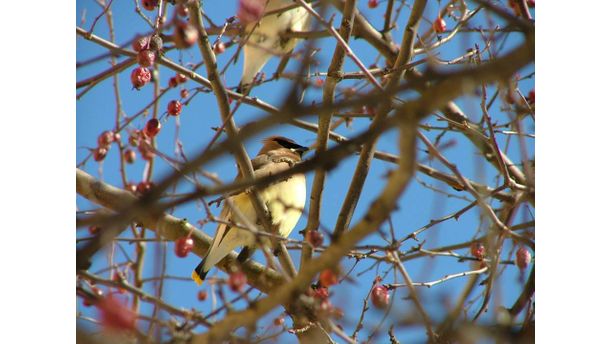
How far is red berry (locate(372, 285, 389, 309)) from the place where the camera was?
1.73m

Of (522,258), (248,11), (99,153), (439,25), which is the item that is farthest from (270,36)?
(522,258)

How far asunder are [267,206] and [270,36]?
530 mm

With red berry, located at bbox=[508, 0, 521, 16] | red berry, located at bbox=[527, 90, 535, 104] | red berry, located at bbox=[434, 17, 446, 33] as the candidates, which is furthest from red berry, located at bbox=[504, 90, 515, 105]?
red berry, located at bbox=[434, 17, 446, 33]

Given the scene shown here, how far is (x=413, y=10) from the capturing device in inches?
84.6

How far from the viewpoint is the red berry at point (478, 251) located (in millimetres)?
1842

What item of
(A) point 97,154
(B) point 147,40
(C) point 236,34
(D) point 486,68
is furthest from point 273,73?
(D) point 486,68

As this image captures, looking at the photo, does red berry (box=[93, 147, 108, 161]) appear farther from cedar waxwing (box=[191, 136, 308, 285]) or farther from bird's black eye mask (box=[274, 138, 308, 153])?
bird's black eye mask (box=[274, 138, 308, 153])

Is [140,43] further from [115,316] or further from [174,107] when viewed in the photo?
[115,316]

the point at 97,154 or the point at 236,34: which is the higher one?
the point at 236,34

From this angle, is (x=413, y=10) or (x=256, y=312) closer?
(x=256, y=312)

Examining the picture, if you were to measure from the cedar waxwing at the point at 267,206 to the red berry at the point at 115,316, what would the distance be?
78cm

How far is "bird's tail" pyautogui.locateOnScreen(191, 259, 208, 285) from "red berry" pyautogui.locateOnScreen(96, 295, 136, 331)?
0.77 m
